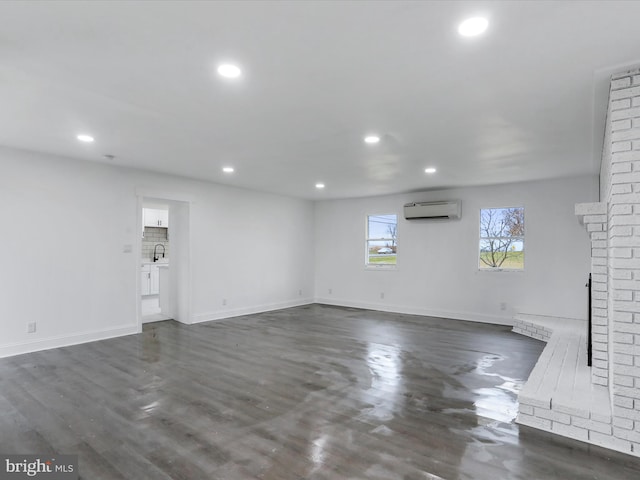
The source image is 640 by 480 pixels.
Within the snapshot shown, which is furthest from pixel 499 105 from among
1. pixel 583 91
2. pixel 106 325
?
pixel 106 325

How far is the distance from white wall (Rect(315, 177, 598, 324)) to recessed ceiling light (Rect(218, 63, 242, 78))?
5587 millimetres

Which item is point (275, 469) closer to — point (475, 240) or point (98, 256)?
point (98, 256)

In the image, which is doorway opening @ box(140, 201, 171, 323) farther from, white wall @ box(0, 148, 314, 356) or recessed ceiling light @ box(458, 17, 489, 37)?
recessed ceiling light @ box(458, 17, 489, 37)

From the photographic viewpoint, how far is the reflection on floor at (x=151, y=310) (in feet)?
22.1

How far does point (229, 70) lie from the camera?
8.23 feet

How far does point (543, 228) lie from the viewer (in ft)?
20.5

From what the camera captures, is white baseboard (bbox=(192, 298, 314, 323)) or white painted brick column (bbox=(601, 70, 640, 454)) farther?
white baseboard (bbox=(192, 298, 314, 323))

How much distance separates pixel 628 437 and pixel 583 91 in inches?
97.7

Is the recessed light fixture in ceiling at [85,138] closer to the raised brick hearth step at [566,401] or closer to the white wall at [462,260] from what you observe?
the raised brick hearth step at [566,401]

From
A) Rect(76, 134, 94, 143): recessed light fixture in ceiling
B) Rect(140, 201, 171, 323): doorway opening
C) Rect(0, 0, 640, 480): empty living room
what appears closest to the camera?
Rect(0, 0, 640, 480): empty living room

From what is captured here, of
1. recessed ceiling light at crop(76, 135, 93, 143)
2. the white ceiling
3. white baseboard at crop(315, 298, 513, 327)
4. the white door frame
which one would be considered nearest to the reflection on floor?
the white door frame

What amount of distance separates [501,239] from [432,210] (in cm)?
134

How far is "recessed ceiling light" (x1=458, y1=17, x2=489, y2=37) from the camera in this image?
195cm

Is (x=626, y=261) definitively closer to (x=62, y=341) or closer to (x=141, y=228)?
(x=141, y=228)
